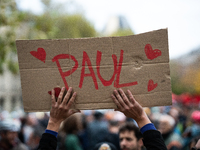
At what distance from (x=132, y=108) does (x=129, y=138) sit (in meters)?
1.33

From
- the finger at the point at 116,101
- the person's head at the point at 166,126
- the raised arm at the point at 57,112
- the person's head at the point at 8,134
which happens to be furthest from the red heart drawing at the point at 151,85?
the person's head at the point at 8,134

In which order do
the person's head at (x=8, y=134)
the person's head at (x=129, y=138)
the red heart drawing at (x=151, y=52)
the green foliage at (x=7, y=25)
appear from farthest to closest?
the green foliage at (x=7, y=25) → the person's head at (x=8, y=134) → the person's head at (x=129, y=138) → the red heart drawing at (x=151, y=52)

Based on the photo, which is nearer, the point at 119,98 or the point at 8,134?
→ the point at 119,98

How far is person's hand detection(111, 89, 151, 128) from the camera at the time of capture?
1.60 m

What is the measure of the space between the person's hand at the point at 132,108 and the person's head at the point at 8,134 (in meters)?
2.82

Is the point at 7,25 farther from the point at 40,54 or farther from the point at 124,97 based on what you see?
the point at 124,97

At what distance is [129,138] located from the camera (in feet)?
9.17

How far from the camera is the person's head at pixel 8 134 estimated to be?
3.73 meters

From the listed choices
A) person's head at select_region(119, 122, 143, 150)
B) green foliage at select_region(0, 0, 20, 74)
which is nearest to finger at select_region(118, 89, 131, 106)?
person's head at select_region(119, 122, 143, 150)

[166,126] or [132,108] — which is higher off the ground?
[132,108]

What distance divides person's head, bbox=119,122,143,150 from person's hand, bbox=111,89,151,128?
48.8 inches

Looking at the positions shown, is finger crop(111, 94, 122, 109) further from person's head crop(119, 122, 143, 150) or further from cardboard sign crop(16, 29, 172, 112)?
person's head crop(119, 122, 143, 150)

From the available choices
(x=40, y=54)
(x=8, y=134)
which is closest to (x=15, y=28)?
(x=8, y=134)

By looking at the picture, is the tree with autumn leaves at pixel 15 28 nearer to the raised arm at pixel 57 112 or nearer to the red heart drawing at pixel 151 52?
the raised arm at pixel 57 112
